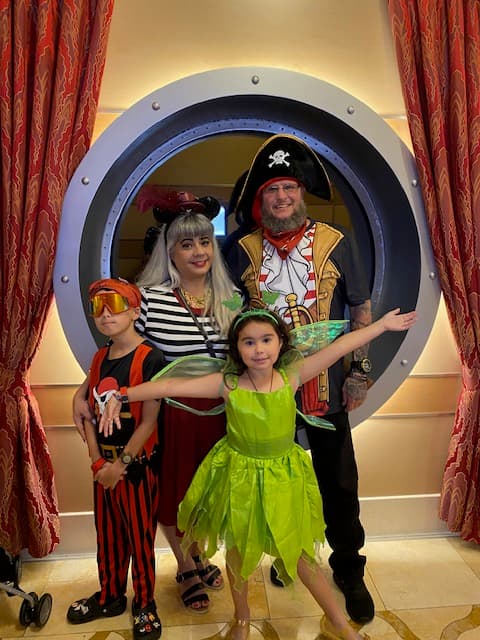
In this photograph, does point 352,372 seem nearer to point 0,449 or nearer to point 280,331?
point 280,331

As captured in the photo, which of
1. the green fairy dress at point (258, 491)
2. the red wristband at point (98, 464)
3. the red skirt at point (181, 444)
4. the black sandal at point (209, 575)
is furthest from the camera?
the black sandal at point (209, 575)

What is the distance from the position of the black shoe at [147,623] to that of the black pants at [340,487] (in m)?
0.64

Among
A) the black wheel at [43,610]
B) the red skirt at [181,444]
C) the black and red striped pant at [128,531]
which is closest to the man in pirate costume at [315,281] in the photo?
the red skirt at [181,444]

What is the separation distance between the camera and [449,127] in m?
1.89

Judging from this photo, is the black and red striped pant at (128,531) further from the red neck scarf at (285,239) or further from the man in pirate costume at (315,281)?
the red neck scarf at (285,239)

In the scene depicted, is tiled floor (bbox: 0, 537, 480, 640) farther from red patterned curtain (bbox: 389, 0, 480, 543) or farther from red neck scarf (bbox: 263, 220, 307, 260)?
red neck scarf (bbox: 263, 220, 307, 260)

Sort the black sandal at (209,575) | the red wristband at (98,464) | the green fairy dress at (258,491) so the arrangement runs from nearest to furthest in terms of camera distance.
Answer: the green fairy dress at (258,491), the red wristband at (98,464), the black sandal at (209,575)

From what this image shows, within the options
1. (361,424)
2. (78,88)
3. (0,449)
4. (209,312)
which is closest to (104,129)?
(78,88)

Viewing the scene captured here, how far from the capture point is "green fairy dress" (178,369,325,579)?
4.90 ft

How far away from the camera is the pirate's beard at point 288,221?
1.70 m

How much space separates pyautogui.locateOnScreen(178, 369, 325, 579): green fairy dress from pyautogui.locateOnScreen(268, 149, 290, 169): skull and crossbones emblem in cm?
63

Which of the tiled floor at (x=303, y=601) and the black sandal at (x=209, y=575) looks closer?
the tiled floor at (x=303, y=601)

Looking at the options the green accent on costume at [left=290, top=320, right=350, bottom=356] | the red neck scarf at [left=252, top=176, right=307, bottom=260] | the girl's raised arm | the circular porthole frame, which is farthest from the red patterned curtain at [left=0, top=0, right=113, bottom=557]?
the green accent on costume at [left=290, top=320, right=350, bottom=356]

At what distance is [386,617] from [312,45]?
1.94 metres
